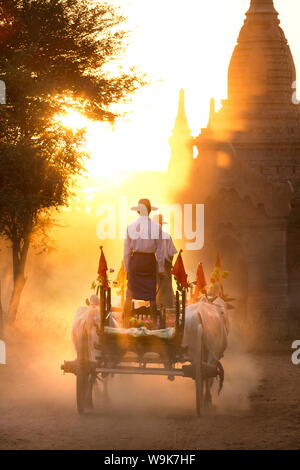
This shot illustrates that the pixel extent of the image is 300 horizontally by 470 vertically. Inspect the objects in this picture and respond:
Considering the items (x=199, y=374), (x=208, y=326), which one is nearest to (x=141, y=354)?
(x=199, y=374)

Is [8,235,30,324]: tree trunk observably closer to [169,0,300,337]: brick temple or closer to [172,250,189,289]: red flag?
[169,0,300,337]: brick temple

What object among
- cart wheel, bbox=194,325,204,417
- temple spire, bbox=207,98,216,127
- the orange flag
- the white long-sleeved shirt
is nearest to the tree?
the orange flag

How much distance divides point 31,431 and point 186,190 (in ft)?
62.7

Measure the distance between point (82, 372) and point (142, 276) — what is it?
1.46 metres

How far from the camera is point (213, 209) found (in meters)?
30.5

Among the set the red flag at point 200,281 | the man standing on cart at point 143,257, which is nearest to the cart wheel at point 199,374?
the man standing on cart at point 143,257

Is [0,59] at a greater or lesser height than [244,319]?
greater

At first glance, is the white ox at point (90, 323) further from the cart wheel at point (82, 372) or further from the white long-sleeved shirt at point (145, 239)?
the white long-sleeved shirt at point (145, 239)

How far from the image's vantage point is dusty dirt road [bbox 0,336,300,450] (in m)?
11.9

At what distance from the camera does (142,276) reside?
551 inches

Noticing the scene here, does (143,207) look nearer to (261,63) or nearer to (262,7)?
(261,63)
